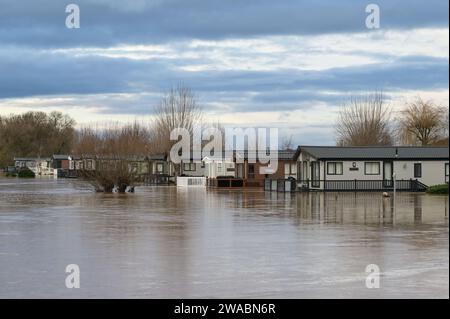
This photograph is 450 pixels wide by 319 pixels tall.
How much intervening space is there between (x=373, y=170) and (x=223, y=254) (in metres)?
44.9

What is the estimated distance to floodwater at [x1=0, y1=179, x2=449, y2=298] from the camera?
12047 millimetres

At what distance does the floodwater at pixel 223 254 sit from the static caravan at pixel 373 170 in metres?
29.8

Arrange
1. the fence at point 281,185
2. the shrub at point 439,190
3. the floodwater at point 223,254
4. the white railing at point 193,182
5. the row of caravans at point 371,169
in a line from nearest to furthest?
1. the floodwater at point 223,254
2. the shrub at point 439,190
3. the fence at point 281,185
4. the row of caravans at point 371,169
5. the white railing at point 193,182

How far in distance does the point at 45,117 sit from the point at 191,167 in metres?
71.4

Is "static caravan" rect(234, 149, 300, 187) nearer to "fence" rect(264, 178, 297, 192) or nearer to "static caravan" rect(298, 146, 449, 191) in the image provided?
"static caravan" rect(298, 146, 449, 191)

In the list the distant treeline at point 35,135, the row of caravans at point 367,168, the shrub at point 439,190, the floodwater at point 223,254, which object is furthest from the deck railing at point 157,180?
the distant treeline at point 35,135

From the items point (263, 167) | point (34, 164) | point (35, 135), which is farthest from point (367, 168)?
point (35, 135)

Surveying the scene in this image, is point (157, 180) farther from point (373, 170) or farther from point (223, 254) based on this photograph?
point (223, 254)

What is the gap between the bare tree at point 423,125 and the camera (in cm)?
9156

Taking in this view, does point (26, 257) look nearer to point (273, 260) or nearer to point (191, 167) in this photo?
point (273, 260)

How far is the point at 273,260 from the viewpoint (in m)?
15.6

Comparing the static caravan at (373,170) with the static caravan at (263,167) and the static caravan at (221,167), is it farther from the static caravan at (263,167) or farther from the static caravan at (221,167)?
the static caravan at (221,167)

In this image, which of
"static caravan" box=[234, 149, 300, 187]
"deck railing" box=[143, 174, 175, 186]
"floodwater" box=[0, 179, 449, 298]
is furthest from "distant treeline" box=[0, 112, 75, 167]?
"floodwater" box=[0, 179, 449, 298]

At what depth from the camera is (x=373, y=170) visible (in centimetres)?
5984
